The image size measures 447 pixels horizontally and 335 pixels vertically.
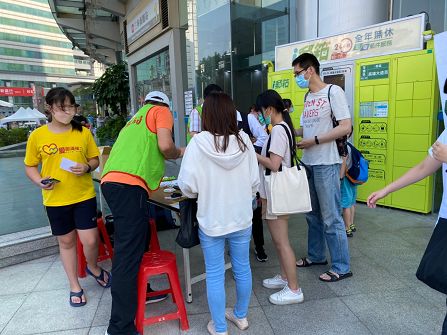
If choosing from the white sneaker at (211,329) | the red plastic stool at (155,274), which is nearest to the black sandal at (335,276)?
the white sneaker at (211,329)

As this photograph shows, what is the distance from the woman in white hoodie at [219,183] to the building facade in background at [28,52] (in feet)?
138

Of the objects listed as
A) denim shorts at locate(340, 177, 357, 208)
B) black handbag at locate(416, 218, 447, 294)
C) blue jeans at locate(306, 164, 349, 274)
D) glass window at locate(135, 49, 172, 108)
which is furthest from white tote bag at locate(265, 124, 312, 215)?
glass window at locate(135, 49, 172, 108)

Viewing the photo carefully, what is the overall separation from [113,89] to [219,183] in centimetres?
1108

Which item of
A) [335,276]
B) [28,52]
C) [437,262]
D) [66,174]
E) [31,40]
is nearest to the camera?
[437,262]

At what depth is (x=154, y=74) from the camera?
969 cm

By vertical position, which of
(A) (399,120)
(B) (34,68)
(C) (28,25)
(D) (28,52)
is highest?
(C) (28,25)

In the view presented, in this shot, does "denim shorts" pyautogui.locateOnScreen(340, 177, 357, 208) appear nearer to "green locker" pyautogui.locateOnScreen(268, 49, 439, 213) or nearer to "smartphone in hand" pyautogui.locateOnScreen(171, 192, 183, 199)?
"green locker" pyautogui.locateOnScreen(268, 49, 439, 213)

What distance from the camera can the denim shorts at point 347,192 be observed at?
3.47m

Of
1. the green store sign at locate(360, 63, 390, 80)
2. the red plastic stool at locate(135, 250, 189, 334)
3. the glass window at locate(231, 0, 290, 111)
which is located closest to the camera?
the red plastic stool at locate(135, 250, 189, 334)

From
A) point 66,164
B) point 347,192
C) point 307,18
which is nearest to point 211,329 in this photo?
point 66,164

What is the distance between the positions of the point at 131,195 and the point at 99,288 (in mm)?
1297

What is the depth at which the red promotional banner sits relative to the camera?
40737mm

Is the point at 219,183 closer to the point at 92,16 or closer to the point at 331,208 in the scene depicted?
the point at 331,208

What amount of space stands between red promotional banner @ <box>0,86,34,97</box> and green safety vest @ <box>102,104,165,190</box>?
1841 inches
